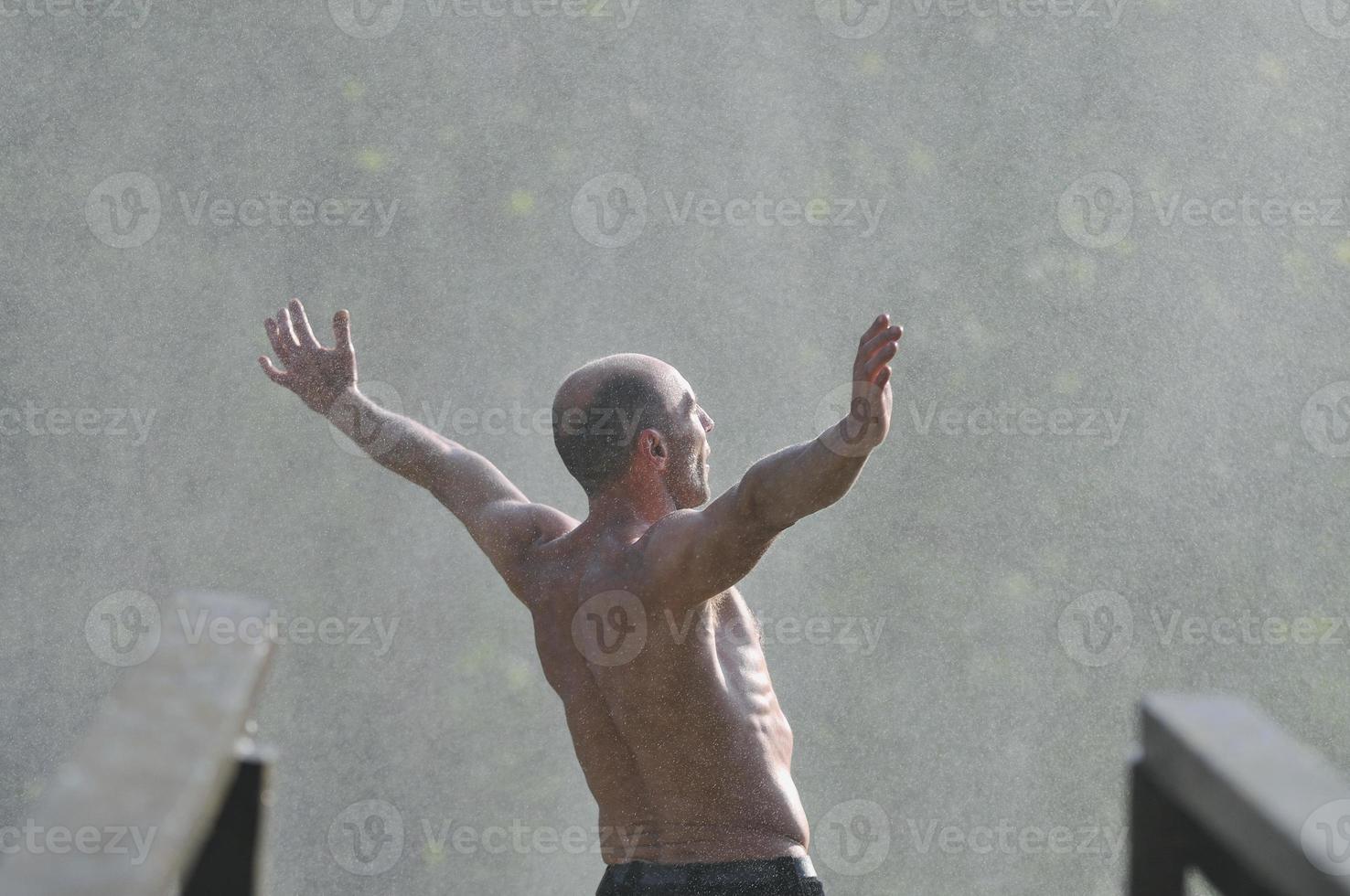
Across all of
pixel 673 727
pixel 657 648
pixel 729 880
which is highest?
pixel 657 648

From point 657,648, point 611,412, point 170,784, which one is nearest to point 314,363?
point 611,412

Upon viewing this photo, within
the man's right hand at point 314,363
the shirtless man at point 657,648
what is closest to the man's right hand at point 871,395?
the shirtless man at point 657,648

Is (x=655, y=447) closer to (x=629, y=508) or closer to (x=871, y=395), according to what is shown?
(x=629, y=508)

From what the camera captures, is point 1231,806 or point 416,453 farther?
point 416,453

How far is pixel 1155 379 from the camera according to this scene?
4.19 meters

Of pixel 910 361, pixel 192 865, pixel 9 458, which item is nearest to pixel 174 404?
pixel 9 458

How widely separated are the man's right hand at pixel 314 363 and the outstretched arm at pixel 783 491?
0.69 meters

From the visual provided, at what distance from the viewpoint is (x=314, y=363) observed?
92.4 inches

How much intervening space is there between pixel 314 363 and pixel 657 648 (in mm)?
748

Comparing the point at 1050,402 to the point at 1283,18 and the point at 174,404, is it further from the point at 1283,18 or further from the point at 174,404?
the point at 174,404

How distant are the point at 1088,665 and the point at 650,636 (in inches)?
95.8

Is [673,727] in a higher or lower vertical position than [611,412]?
lower

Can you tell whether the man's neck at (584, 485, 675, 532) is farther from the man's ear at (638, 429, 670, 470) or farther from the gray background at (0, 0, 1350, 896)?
the gray background at (0, 0, 1350, 896)

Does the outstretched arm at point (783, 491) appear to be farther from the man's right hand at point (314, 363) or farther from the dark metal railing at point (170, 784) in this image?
the dark metal railing at point (170, 784)
